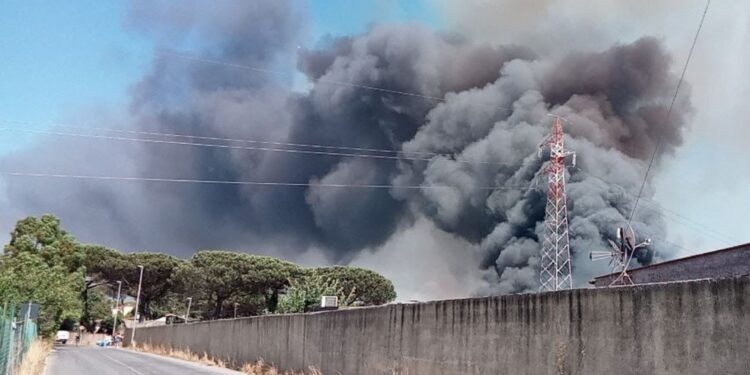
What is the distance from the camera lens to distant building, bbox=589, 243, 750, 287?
47.7 feet

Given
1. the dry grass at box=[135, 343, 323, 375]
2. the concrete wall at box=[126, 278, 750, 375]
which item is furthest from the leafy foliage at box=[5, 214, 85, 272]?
the concrete wall at box=[126, 278, 750, 375]

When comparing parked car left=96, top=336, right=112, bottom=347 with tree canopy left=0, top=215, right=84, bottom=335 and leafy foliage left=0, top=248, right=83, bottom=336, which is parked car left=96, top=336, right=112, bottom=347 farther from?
leafy foliage left=0, top=248, right=83, bottom=336

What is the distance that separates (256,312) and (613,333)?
60852 millimetres

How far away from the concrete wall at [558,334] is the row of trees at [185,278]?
34414 millimetres

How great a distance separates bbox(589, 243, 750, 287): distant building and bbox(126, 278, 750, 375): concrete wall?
4973mm

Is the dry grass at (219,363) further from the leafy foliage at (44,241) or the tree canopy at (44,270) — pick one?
the leafy foliage at (44,241)

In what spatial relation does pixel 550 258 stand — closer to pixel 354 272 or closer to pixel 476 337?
pixel 354 272

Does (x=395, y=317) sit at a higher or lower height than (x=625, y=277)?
lower

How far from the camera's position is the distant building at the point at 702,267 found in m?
14.5

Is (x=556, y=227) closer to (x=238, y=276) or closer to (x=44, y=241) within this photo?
(x=238, y=276)

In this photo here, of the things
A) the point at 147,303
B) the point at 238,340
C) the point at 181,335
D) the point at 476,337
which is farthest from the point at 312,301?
the point at 147,303

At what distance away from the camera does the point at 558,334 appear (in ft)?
29.8

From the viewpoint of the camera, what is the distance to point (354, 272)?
6806 cm

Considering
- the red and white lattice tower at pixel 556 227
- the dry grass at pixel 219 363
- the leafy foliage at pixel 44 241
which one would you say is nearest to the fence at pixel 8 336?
the dry grass at pixel 219 363
